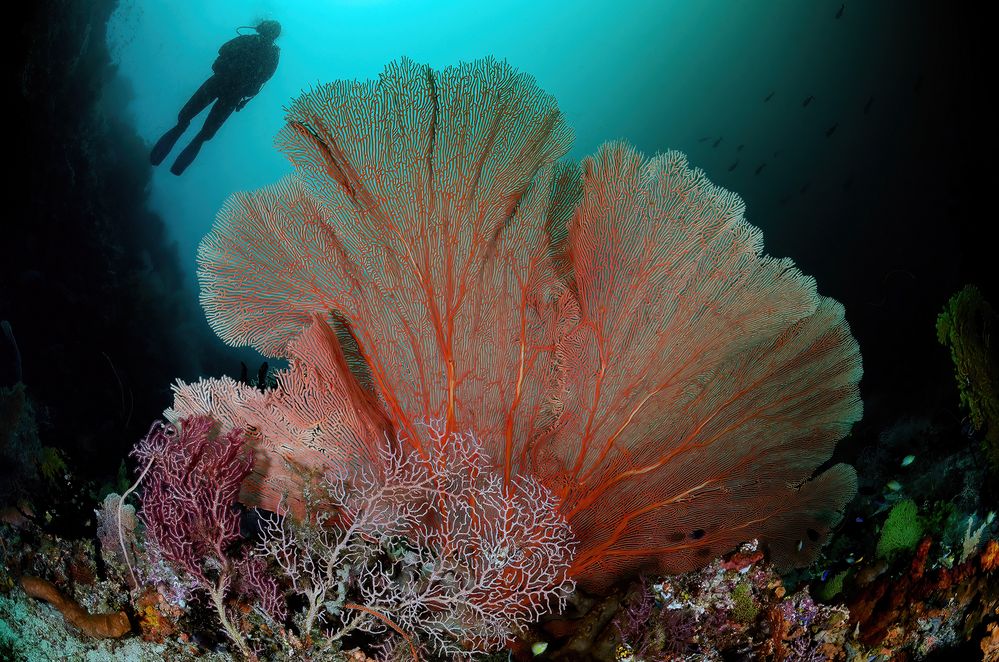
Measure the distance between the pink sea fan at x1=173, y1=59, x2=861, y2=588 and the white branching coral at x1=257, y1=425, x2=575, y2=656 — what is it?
32 cm

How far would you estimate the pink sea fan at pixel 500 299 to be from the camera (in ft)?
8.52

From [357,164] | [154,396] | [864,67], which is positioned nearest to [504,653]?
[357,164]

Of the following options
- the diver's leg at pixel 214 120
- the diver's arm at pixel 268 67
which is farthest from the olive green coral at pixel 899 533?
the diver's leg at pixel 214 120

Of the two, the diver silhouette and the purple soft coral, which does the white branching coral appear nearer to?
the purple soft coral

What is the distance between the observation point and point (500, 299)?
2793mm

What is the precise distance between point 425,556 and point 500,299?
1638mm

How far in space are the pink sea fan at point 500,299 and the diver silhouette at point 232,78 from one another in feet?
40.9

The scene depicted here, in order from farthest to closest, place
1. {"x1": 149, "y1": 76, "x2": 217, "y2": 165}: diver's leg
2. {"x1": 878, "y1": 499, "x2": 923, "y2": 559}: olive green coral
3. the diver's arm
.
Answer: the diver's arm < {"x1": 149, "y1": 76, "x2": 217, "y2": 165}: diver's leg < {"x1": 878, "y1": 499, "x2": 923, "y2": 559}: olive green coral

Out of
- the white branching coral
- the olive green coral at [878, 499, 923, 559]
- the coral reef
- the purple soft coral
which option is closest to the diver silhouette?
the coral reef

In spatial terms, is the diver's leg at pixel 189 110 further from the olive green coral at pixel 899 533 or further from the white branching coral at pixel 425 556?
the olive green coral at pixel 899 533

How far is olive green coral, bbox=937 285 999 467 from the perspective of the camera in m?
4.77

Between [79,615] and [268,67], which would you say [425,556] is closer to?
[79,615]

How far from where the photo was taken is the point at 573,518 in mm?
2955

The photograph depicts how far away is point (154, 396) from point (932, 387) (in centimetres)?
2307
